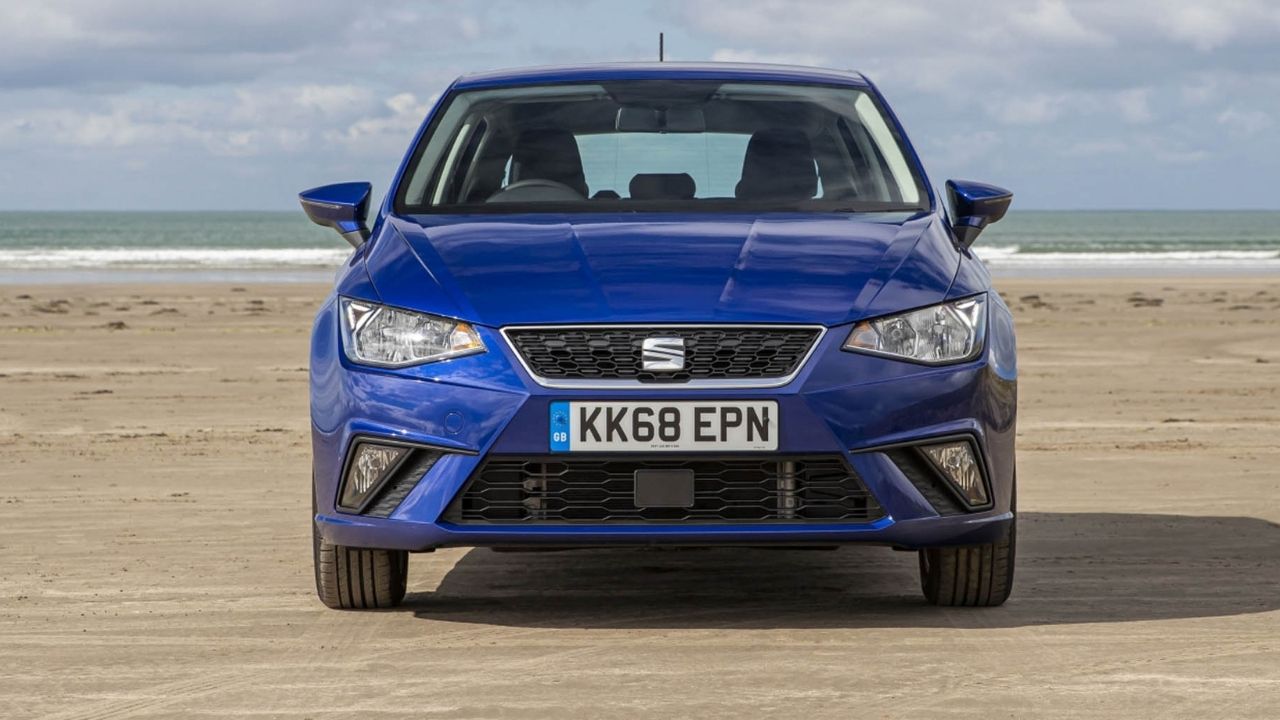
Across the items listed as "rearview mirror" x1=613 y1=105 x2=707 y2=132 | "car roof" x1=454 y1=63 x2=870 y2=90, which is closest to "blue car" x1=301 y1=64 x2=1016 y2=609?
"rearview mirror" x1=613 y1=105 x2=707 y2=132

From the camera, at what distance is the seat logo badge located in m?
4.69

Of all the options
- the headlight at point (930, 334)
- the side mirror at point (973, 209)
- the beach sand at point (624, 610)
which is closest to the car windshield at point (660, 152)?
the side mirror at point (973, 209)

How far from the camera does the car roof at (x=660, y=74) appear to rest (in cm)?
634

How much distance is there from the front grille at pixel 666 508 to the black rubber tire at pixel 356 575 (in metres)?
0.57

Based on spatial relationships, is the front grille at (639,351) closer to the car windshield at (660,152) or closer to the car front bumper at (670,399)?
the car front bumper at (670,399)

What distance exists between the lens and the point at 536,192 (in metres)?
5.85

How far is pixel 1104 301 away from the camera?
26000 millimetres

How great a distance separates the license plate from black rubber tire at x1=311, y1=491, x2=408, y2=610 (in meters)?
0.87

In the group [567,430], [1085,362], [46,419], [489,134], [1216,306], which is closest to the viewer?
[567,430]

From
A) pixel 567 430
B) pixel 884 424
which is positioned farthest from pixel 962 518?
pixel 567 430

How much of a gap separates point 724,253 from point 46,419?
7.31 metres

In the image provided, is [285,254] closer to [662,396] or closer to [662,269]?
[662,269]

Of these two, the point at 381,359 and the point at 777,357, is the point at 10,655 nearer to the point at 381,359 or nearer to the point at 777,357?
the point at 381,359

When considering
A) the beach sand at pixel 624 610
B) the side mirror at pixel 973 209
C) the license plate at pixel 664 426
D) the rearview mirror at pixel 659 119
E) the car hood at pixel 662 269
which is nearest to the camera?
the beach sand at pixel 624 610
